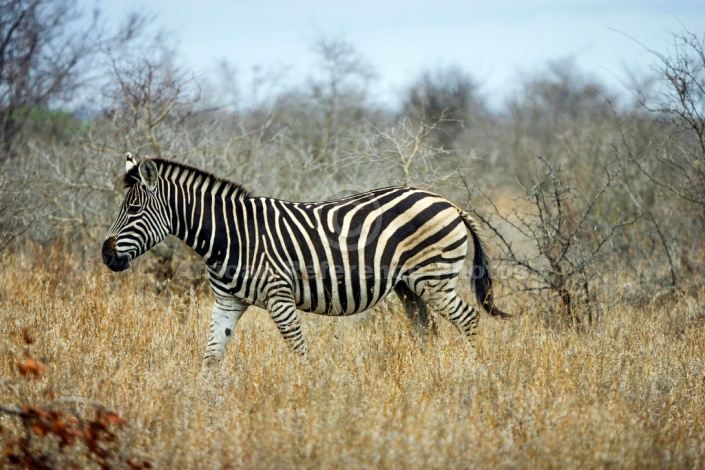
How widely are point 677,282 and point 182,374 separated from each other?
5.06m

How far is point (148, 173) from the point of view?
16.6 ft

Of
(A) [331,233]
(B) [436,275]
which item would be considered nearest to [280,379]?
→ (A) [331,233]

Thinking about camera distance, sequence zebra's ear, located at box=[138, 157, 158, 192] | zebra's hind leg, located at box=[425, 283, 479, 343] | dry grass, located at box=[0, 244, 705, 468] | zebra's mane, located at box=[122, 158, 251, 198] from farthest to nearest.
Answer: zebra's hind leg, located at box=[425, 283, 479, 343]
zebra's mane, located at box=[122, 158, 251, 198]
zebra's ear, located at box=[138, 157, 158, 192]
dry grass, located at box=[0, 244, 705, 468]

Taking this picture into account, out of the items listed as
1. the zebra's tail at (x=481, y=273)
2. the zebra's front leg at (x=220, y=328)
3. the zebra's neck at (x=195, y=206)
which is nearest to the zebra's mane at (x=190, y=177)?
the zebra's neck at (x=195, y=206)

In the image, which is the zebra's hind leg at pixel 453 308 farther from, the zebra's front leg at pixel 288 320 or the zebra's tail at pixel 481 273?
the zebra's front leg at pixel 288 320

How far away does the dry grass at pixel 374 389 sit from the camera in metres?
3.57

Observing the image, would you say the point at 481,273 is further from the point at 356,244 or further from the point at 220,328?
the point at 220,328

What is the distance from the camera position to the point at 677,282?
24.2ft

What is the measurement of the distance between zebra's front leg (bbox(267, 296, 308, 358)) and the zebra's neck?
577mm

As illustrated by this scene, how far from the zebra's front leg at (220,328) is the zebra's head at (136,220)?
0.66 metres

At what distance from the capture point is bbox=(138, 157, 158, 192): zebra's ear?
4973mm

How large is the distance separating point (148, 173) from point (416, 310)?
2289mm

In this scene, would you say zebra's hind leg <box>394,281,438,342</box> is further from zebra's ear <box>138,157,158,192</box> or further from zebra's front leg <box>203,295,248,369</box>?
zebra's ear <box>138,157,158,192</box>

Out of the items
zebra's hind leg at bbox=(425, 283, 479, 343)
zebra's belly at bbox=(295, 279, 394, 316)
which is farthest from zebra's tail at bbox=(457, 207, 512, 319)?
zebra's belly at bbox=(295, 279, 394, 316)
